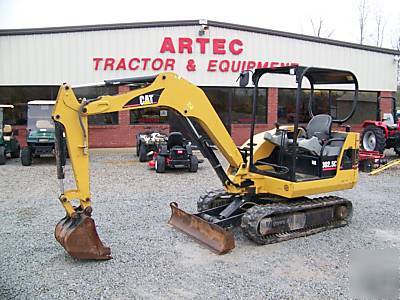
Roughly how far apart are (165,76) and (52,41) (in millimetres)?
12722

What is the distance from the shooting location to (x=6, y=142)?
14.8m

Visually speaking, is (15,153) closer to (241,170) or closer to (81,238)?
(241,170)

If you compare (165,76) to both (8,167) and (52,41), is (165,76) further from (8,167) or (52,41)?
(52,41)

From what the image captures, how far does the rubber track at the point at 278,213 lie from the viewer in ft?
19.8

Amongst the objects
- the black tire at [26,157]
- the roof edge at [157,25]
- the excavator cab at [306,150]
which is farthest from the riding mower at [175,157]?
the roof edge at [157,25]

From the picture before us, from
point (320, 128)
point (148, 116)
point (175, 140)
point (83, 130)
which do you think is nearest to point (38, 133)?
point (175, 140)

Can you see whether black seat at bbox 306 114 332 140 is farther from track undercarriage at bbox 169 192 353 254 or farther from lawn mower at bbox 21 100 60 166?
lawn mower at bbox 21 100 60 166

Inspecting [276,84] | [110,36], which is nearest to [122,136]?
[110,36]

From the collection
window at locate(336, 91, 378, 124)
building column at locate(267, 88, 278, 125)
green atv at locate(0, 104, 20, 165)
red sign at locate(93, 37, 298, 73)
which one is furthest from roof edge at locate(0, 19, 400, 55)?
green atv at locate(0, 104, 20, 165)

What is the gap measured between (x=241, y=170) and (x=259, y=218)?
3.21 feet

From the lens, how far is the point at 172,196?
9320 millimetres

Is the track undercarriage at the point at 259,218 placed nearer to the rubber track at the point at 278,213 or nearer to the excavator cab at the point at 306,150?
the rubber track at the point at 278,213

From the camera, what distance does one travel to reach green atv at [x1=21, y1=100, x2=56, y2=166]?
13891mm

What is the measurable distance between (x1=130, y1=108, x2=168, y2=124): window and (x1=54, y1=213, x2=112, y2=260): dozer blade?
41.9 feet
